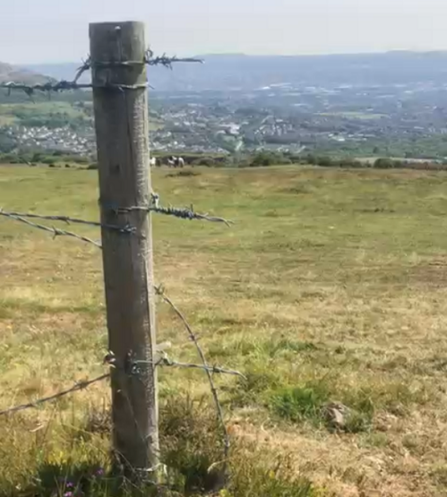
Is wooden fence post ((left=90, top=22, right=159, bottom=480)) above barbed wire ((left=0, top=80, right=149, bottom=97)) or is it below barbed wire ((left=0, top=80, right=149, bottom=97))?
below

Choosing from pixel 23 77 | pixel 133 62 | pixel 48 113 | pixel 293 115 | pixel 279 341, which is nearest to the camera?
pixel 133 62

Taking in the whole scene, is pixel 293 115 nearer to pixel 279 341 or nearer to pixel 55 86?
pixel 279 341

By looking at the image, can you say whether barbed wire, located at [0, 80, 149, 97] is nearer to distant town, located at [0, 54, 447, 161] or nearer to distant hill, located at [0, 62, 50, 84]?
distant hill, located at [0, 62, 50, 84]

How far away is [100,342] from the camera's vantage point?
8.23 meters

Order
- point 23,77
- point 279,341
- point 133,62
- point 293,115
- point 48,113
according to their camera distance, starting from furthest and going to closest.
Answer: point 293,115, point 48,113, point 23,77, point 279,341, point 133,62

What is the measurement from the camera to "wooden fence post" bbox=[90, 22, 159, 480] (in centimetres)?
302

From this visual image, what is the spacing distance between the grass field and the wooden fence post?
37 centimetres

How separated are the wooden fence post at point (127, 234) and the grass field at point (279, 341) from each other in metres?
0.37

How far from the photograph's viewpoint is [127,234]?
10.4ft

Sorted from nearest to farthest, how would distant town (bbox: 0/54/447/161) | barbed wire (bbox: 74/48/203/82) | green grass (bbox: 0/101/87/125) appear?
barbed wire (bbox: 74/48/203/82)
green grass (bbox: 0/101/87/125)
distant town (bbox: 0/54/447/161)

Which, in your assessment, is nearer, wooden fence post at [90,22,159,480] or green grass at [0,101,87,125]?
wooden fence post at [90,22,159,480]

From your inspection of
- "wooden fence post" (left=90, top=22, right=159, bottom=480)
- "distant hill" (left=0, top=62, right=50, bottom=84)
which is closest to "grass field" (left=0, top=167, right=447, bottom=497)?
"wooden fence post" (left=90, top=22, right=159, bottom=480)

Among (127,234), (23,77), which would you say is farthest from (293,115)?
Result: (127,234)

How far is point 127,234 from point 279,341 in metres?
5.45
